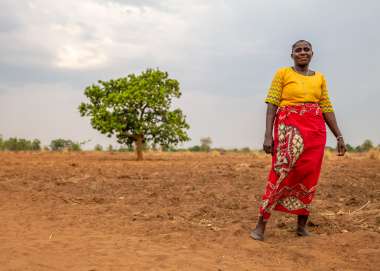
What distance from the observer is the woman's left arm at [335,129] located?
5859 millimetres

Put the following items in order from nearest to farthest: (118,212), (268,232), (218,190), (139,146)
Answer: (268,232), (118,212), (218,190), (139,146)

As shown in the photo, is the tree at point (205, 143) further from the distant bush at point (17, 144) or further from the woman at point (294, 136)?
the woman at point (294, 136)

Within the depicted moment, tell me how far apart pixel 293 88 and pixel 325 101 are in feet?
1.82

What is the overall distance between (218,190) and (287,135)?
4.20 metres

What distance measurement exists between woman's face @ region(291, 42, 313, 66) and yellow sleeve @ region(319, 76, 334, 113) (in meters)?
0.38

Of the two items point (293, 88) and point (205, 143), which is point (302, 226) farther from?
point (205, 143)

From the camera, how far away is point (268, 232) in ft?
19.9

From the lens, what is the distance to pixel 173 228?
612 cm

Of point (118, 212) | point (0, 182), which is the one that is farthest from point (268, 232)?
point (0, 182)

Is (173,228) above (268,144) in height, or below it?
below

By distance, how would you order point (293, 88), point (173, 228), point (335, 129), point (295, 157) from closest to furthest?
point (295, 157), point (293, 88), point (335, 129), point (173, 228)

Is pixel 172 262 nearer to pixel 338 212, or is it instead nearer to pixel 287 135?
pixel 287 135

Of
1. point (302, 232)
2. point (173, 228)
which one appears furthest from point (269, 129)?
point (173, 228)

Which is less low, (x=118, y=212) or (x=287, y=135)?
(x=287, y=135)
